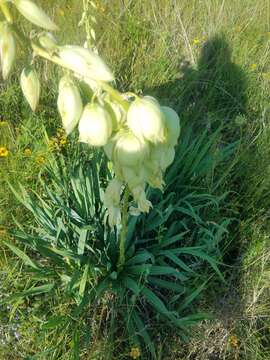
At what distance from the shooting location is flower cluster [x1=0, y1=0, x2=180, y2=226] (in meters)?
0.77

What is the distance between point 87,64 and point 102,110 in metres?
0.11

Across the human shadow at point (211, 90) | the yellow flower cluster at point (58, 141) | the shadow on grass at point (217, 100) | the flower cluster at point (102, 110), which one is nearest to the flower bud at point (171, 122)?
the flower cluster at point (102, 110)

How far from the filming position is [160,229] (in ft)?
5.74

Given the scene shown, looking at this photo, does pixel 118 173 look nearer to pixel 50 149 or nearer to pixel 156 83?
pixel 50 149

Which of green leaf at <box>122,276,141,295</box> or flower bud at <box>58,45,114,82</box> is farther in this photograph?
green leaf at <box>122,276,141,295</box>

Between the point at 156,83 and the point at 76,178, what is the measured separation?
0.91m

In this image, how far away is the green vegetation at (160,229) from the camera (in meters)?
1.62

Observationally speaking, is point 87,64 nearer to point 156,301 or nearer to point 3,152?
point 156,301

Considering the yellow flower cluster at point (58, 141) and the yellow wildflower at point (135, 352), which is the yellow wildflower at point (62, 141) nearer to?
the yellow flower cluster at point (58, 141)

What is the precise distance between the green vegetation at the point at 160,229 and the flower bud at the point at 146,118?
83 centimetres

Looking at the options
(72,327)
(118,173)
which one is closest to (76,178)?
(72,327)

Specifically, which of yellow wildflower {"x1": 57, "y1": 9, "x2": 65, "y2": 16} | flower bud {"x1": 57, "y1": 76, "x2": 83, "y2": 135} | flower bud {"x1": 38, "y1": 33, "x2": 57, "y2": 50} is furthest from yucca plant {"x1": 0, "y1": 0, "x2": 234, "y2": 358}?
yellow wildflower {"x1": 57, "y1": 9, "x2": 65, "y2": 16}

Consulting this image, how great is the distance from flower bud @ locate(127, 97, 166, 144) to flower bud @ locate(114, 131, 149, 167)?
0.05 m

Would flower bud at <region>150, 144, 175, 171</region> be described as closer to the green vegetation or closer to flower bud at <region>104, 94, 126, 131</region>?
flower bud at <region>104, 94, 126, 131</region>
